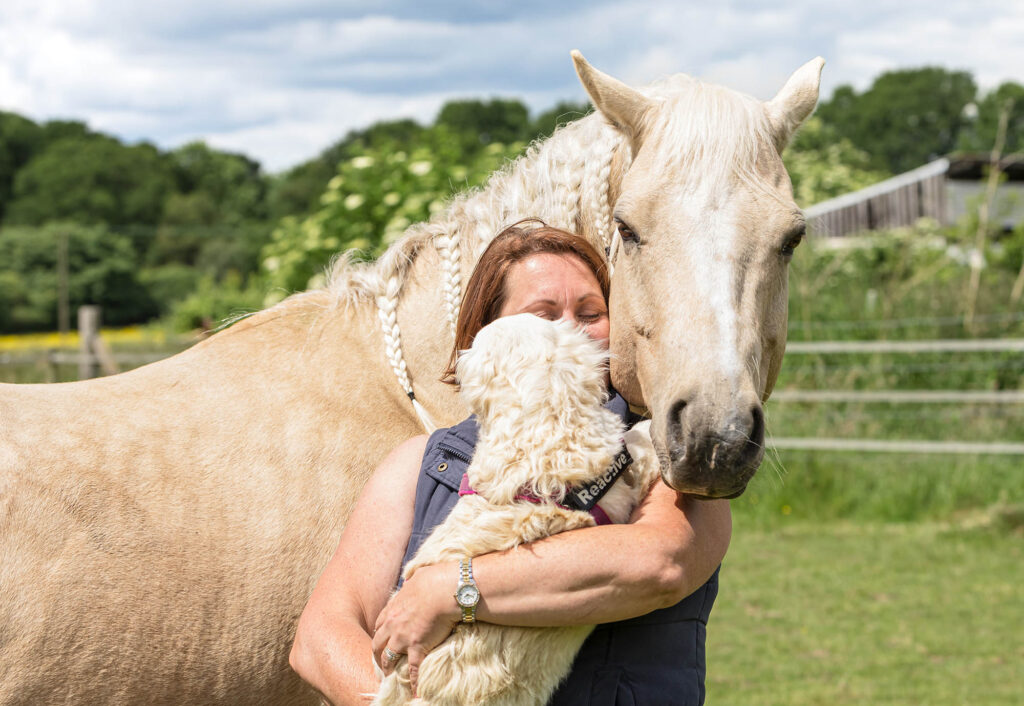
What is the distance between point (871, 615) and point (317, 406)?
208 inches

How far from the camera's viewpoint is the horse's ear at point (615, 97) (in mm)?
1969

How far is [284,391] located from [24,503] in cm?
64

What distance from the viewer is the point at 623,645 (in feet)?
5.12

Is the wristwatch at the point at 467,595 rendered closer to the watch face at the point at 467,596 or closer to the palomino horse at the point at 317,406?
the watch face at the point at 467,596

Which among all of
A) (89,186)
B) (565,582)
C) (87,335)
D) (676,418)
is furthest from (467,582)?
(89,186)

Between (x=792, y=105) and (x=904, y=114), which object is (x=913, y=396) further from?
(x=904, y=114)

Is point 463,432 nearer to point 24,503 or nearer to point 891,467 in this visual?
point 24,503

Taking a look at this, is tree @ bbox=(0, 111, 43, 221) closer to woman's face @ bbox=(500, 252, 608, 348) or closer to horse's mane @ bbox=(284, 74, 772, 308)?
horse's mane @ bbox=(284, 74, 772, 308)

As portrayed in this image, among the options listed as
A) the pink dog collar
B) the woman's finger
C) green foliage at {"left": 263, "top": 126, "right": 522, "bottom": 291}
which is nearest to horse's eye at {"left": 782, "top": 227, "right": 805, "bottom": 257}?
the pink dog collar

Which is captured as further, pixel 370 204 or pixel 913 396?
pixel 913 396

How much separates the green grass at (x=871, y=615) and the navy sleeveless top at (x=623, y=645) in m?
3.64

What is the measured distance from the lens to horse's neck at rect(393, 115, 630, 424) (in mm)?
2271

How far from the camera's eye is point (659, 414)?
5.26ft

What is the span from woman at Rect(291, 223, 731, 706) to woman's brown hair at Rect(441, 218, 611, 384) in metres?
0.01
